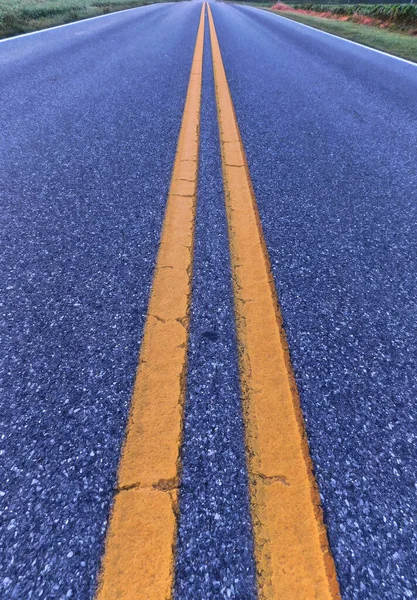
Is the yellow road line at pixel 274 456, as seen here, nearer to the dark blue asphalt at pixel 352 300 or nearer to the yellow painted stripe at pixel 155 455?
the dark blue asphalt at pixel 352 300

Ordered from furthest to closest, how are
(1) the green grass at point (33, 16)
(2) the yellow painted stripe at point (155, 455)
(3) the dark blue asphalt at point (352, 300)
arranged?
(1) the green grass at point (33, 16) → (3) the dark blue asphalt at point (352, 300) → (2) the yellow painted stripe at point (155, 455)

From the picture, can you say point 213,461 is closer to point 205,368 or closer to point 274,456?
point 274,456

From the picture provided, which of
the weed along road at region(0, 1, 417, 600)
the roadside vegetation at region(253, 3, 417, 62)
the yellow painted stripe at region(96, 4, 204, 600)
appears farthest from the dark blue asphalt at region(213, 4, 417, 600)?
the roadside vegetation at region(253, 3, 417, 62)

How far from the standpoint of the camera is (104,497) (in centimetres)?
100

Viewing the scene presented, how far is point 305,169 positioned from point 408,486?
94.0 inches

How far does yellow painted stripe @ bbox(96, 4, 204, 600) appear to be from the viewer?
878 millimetres

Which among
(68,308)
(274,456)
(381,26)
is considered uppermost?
(381,26)

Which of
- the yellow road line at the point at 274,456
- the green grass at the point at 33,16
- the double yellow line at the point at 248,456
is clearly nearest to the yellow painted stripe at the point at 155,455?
the double yellow line at the point at 248,456

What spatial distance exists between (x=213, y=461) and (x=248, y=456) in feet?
0.34

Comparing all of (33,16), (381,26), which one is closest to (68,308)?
(33,16)

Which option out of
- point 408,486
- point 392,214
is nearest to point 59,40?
point 392,214

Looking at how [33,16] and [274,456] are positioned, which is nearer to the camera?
[274,456]

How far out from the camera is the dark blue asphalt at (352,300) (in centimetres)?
99

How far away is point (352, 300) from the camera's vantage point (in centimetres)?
173
